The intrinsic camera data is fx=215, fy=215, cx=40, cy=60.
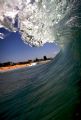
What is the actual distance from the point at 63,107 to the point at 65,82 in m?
0.99

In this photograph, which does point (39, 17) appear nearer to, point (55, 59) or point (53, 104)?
point (55, 59)

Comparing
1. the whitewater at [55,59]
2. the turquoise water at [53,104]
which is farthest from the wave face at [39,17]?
the turquoise water at [53,104]

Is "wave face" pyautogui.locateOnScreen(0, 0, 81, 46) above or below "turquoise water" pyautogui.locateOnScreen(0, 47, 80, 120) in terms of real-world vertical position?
above

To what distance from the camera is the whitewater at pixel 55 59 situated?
289 cm

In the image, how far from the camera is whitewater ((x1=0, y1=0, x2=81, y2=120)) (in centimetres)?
289

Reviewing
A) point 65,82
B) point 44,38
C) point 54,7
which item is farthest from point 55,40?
point 65,82

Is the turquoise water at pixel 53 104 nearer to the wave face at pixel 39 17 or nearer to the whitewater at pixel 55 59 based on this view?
the whitewater at pixel 55 59

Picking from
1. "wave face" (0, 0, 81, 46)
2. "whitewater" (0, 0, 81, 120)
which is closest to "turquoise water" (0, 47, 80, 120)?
"whitewater" (0, 0, 81, 120)

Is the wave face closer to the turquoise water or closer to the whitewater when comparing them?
the whitewater

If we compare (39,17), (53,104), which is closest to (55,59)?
(39,17)

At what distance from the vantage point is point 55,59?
17.5 feet

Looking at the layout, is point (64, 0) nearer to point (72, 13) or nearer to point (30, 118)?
point (72, 13)

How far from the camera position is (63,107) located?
2793 millimetres

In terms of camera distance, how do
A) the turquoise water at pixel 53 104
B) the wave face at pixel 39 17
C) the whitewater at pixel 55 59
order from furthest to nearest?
1. the wave face at pixel 39 17
2. the whitewater at pixel 55 59
3. the turquoise water at pixel 53 104
